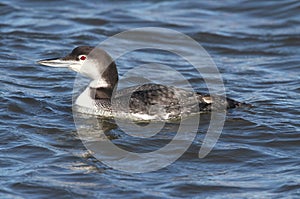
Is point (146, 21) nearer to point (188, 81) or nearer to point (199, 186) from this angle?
point (188, 81)

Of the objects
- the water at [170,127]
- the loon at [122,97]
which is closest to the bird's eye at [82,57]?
the loon at [122,97]

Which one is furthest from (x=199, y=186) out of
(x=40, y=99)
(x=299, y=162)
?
(x=40, y=99)

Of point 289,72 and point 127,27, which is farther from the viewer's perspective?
point 127,27

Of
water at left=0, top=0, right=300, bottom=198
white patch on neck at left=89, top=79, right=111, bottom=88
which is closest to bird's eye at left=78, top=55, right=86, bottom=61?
white patch on neck at left=89, top=79, right=111, bottom=88

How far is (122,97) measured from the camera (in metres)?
9.96

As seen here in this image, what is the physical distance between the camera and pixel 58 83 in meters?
11.5

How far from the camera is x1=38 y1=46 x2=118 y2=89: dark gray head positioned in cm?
1003

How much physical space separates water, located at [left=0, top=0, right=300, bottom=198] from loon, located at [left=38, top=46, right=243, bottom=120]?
344 millimetres

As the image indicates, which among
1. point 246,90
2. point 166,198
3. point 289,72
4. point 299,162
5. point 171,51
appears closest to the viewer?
point 166,198

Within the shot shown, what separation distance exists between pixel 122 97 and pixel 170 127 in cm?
73

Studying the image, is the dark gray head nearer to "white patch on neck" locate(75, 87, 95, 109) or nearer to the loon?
the loon

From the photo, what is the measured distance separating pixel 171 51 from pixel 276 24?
256cm

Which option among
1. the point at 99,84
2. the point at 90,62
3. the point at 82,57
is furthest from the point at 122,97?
the point at 82,57

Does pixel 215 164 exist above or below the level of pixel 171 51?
below
